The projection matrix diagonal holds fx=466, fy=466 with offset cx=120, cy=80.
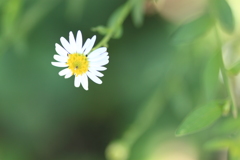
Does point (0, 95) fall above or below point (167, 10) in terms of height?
below

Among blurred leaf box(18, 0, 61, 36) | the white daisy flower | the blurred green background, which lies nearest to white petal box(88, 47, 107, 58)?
the white daisy flower

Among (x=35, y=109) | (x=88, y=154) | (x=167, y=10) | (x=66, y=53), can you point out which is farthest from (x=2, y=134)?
(x=66, y=53)

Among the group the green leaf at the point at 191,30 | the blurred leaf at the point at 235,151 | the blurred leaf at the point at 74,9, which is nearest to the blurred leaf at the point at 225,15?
the green leaf at the point at 191,30

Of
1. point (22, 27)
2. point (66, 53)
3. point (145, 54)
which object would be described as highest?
point (145, 54)

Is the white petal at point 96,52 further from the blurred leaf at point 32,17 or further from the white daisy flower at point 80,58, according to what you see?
the blurred leaf at point 32,17

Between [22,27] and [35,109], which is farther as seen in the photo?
[35,109]

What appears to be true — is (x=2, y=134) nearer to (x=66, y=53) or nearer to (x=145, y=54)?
(x=145, y=54)
